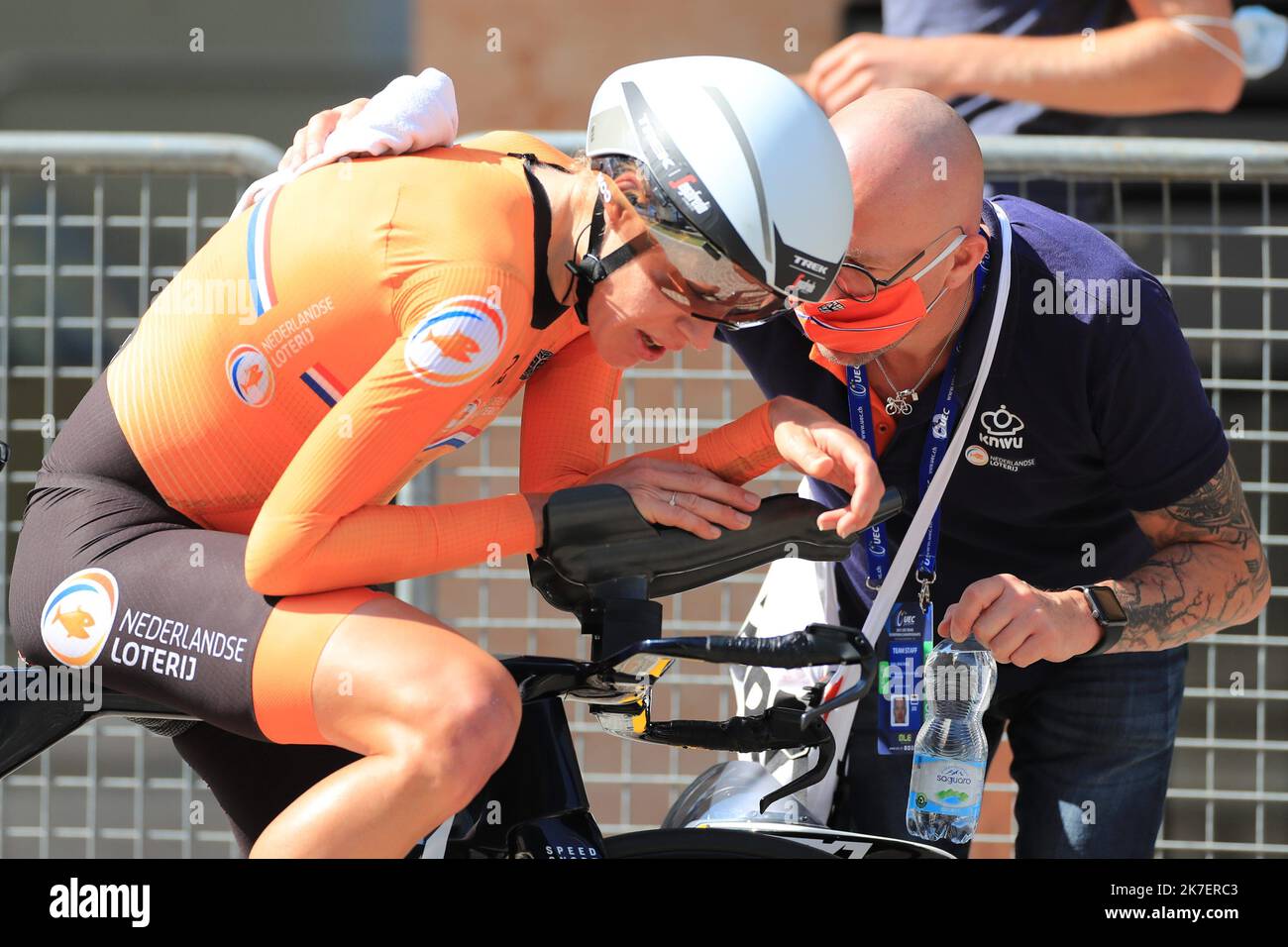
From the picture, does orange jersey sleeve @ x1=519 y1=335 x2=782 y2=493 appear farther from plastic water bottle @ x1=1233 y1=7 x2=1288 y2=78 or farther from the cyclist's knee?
plastic water bottle @ x1=1233 y1=7 x2=1288 y2=78

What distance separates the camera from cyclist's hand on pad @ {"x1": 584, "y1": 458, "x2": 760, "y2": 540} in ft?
7.70

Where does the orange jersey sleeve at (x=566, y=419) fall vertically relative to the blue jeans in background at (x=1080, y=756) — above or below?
above

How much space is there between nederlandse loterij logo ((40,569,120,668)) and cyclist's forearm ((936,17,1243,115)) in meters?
2.53

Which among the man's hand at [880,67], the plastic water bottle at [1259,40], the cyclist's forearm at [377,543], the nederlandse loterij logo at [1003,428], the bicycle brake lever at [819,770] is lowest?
the bicycle brake lever at [819,770]

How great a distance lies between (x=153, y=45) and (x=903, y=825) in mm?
6673

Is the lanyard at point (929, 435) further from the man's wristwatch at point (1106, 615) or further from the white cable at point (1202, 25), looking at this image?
the white cable at point (1202, 25)

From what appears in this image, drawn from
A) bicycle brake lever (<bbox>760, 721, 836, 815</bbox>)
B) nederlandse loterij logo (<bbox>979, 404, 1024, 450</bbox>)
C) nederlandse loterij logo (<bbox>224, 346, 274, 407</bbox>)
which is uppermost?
nederlandse loterij logo (<bbox>224, 346, 274, 407</bbox>)

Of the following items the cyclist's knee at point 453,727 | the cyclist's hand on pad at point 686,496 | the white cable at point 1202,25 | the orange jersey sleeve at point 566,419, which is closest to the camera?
the cyclist's knee at point 453,727

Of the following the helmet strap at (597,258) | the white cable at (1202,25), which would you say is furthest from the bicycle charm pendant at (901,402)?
the white cable at (1202,25)

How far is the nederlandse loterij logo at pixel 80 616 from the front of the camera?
2379mm

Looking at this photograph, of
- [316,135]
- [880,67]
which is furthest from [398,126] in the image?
[880,67]

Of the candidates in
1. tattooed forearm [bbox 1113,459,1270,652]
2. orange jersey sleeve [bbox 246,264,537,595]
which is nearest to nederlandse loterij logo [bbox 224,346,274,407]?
orange jersey sleeve [bbox 246,264,537,595]

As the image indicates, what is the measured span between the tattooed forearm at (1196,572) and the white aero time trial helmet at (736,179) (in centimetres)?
109
